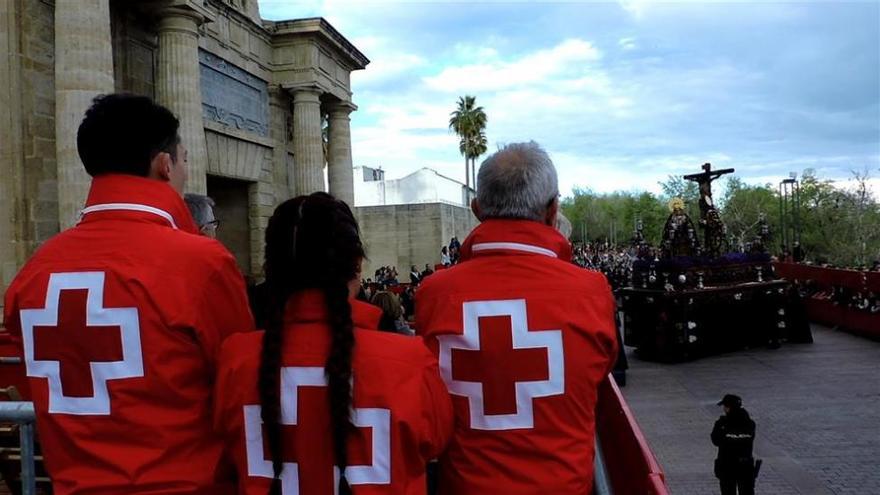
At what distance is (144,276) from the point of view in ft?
6.63

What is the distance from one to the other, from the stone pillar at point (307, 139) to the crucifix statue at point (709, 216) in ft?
32.8

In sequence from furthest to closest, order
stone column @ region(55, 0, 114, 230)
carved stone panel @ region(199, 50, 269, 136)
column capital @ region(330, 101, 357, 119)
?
column capital @ region(330, 101, 357, 119) → carved stone panel @ region(199, 50, 269, 136) → stone column @ region(55, 0, 114, 230)

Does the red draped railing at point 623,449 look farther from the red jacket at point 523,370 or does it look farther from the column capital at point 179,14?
the column capital at point 179,14

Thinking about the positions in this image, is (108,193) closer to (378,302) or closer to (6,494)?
(378,302)

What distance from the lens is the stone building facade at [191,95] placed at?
905 cm

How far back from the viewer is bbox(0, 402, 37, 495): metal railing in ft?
7.92

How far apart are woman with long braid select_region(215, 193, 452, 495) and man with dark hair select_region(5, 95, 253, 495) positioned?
0.14m

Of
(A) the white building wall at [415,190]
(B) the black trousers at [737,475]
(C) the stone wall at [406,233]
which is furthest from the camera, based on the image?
(A) the white building wall at [415,190]

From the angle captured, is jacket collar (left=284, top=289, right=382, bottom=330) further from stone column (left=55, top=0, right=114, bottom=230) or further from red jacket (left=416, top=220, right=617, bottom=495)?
stone column (left=55, top=0, right=114, bottom=230)

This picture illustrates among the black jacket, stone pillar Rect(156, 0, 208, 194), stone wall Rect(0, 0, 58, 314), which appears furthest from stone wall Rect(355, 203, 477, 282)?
the black jacket

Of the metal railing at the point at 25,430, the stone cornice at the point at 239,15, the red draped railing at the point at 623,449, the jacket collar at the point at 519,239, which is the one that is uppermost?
the stone cornice at the point at 239,15

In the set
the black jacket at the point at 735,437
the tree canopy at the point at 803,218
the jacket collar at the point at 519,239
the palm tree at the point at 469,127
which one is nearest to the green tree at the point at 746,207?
the tree canopy at the point at 803,218

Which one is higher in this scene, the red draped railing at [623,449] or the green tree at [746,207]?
the green tree at [746,207]

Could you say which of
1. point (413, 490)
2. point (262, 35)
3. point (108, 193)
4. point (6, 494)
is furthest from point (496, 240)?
point (262, 35)
